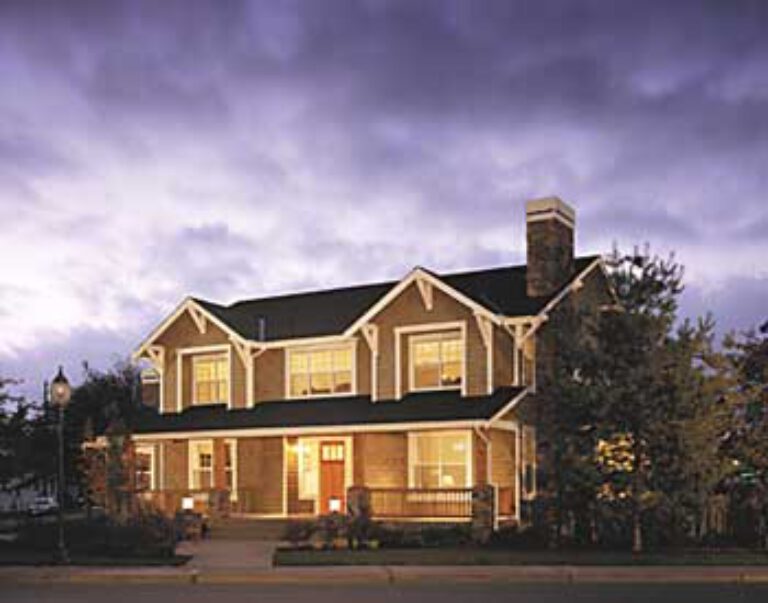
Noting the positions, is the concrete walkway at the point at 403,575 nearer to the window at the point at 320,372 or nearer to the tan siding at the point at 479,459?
the tan siding at the point at 479,459

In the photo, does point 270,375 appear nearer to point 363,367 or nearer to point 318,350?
point 318,350

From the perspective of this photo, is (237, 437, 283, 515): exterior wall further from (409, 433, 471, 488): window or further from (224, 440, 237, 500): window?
(409, 433, 471, 488): window

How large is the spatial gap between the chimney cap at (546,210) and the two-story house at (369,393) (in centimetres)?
5

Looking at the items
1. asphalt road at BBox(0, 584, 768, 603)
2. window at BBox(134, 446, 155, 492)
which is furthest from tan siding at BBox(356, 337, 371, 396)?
asphalt road at BBox(0, 584, 768, 603)

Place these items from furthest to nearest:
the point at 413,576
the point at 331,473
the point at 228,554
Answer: the point at 331,473, the point at 228,554, the point at 413,576

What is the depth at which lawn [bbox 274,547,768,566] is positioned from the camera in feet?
77.8

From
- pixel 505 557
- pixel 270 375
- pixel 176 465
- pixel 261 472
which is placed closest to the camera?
pixel 505 557

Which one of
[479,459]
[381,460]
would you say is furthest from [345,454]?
[479,459]

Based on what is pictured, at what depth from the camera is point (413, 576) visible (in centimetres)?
2219

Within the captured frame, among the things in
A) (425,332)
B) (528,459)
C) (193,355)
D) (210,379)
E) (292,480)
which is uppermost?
(425,332)

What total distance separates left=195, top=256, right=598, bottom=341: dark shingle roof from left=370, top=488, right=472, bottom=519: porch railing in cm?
560

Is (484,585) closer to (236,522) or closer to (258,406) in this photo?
(236,522)

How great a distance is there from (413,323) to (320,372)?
4458mm

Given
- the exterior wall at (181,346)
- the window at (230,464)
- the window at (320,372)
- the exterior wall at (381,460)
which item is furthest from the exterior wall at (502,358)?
the exterior wall at (181,346)
